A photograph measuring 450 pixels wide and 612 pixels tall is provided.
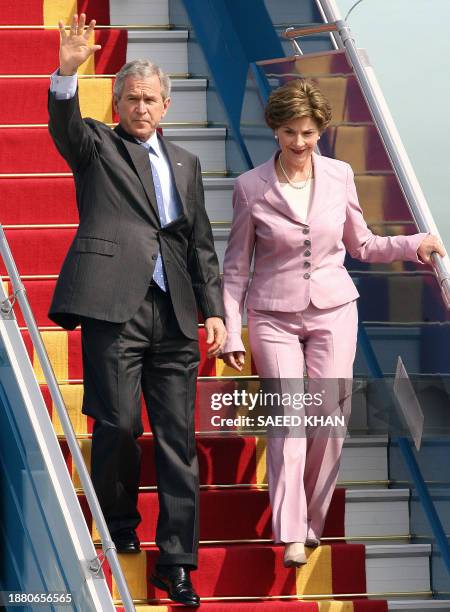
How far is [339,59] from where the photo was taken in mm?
5508

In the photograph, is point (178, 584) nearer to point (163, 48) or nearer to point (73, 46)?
point (73, 46)

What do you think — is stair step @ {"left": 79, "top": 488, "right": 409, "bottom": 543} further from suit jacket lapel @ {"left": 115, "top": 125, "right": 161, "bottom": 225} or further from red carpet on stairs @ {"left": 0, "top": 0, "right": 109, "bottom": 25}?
red carpet on stairs @ {"left": 0, "top": 0, "right": 109, "bottom": 25}

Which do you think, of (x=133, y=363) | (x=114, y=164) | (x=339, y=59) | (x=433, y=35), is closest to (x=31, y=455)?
(x=133, y=363)

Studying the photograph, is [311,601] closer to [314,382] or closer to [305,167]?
[314,382]

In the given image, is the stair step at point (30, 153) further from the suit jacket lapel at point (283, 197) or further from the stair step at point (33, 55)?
the suit jacket lapel at point (283, 197)

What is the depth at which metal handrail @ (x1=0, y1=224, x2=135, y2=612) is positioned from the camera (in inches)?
146

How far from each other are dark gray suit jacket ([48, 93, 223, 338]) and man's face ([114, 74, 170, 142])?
5 cm

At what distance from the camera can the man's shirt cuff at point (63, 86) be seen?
433cm

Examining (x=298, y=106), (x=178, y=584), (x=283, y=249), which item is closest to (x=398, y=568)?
(x=178, y=584)

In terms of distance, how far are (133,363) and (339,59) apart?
1599mm

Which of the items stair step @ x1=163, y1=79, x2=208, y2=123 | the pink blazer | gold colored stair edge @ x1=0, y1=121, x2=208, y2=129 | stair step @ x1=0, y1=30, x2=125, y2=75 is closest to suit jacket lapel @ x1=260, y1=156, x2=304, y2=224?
the pink blazer

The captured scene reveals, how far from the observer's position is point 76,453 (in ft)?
13.1

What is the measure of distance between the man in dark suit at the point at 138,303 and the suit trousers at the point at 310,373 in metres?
0.17

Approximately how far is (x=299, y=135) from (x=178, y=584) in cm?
142
